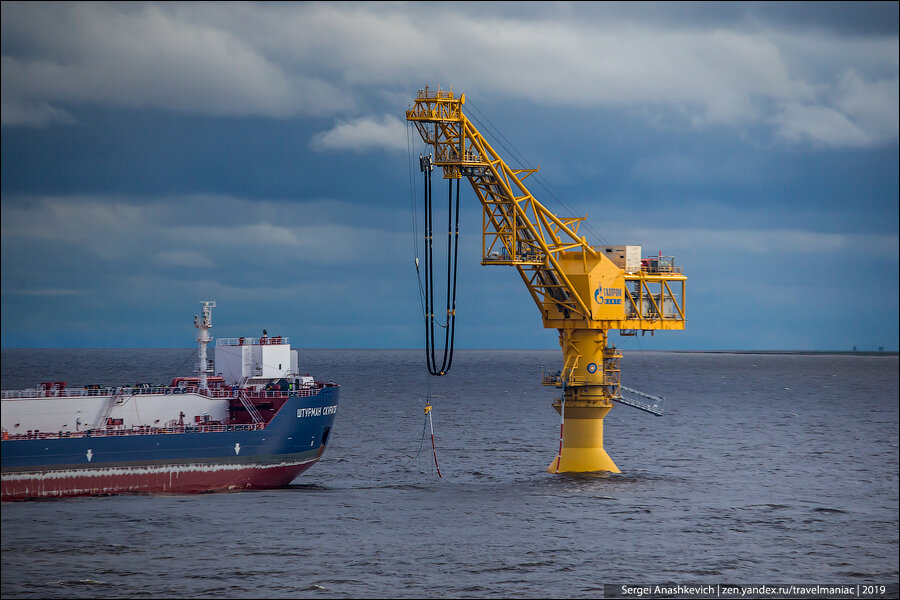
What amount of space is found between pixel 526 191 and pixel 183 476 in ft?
80.2

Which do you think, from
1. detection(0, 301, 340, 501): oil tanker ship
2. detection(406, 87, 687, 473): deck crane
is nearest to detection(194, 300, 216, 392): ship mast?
detection(0, 301, 340, 501): oil tanker ship

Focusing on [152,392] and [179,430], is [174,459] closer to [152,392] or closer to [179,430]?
[179,430]

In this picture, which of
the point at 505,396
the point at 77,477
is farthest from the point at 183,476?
the point at 505,396

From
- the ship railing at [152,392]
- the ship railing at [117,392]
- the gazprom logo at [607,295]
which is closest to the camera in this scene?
the gazprom logo at [607,295]

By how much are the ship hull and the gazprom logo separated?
58.7ft

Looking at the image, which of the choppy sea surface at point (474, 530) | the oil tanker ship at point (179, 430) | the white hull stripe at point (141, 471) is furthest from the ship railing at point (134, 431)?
the choppy sea surface at point (474, 530)

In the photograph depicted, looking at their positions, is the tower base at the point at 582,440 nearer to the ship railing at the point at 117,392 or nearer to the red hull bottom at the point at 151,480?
the red hull bottom at the point at 151,480

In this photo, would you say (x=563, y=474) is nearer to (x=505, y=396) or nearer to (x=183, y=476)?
(x=183, y=476)

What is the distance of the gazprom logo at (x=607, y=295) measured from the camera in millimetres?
49594

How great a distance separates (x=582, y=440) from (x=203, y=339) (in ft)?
78.1

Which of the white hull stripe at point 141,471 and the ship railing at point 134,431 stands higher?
the ship railing at point 134,431

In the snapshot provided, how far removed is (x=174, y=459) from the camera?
51.2 metres

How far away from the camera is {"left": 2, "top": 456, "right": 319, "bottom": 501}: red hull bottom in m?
47.7

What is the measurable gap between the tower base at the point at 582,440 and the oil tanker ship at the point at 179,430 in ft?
49.6
